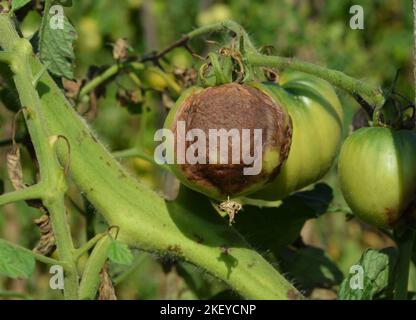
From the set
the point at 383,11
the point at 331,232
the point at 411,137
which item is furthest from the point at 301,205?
the point at 383,11

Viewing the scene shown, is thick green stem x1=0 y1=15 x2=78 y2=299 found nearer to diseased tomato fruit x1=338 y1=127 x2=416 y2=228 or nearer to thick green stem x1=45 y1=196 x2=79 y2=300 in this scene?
thick green stem x1=45 y1=196 x2=79 y2=300

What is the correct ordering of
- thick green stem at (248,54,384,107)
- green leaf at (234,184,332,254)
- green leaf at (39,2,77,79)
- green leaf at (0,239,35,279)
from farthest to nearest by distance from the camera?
green leaf at (234,184,332,254), green leaf at (39,2,77,79), thick green stem at (248,54,384,107), green leaf at (0,239,35,279)

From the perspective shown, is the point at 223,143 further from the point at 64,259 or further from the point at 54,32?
the point at 54,32

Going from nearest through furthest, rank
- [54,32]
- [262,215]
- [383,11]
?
[54,32], [262,215], [383,11]

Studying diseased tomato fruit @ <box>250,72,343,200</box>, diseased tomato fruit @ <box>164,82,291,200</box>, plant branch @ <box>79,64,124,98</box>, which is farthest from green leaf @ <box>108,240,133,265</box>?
plant branch @ <box>79,64,124,98</box>

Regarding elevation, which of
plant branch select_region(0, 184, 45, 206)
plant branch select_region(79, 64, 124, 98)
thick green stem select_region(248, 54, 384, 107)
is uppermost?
plant branch select_region(79, 64, 124, 98)

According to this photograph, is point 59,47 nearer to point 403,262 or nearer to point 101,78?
point 101,78

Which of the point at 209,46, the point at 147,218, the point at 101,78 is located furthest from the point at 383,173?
the point at 209,46
